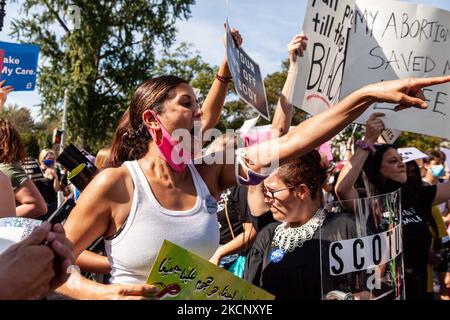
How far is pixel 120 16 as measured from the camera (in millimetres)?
22875

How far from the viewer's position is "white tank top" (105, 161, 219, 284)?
6.32 ft

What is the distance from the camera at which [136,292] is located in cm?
174

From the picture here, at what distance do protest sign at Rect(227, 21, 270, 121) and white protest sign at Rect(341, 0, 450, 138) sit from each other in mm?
1294

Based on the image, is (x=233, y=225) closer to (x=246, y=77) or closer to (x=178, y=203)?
(x=246, y=77)

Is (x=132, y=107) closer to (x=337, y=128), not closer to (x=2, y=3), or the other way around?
(x=337, y=128)

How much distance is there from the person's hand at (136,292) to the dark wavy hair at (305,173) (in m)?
1.15

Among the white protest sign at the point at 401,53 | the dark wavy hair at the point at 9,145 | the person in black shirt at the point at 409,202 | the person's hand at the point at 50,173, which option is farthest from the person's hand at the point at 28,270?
→ the person's hand at the point at 50,173

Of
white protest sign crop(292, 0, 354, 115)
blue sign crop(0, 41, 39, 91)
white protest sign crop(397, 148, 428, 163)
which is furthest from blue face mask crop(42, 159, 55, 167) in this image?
white protest sign crop(292, 0, 354, 115)

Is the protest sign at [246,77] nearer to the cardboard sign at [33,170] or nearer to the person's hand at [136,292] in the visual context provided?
the person's hand at [136,292]

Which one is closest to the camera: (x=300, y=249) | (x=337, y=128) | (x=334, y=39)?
(x=337, y=128)

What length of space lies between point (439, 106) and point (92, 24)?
772 inches

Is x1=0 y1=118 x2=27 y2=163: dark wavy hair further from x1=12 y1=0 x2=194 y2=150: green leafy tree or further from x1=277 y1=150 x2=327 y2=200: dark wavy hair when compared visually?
x1=12 y1=0 x2=194 y2=150: green leafy tree

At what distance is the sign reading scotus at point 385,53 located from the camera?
3.62 meters
